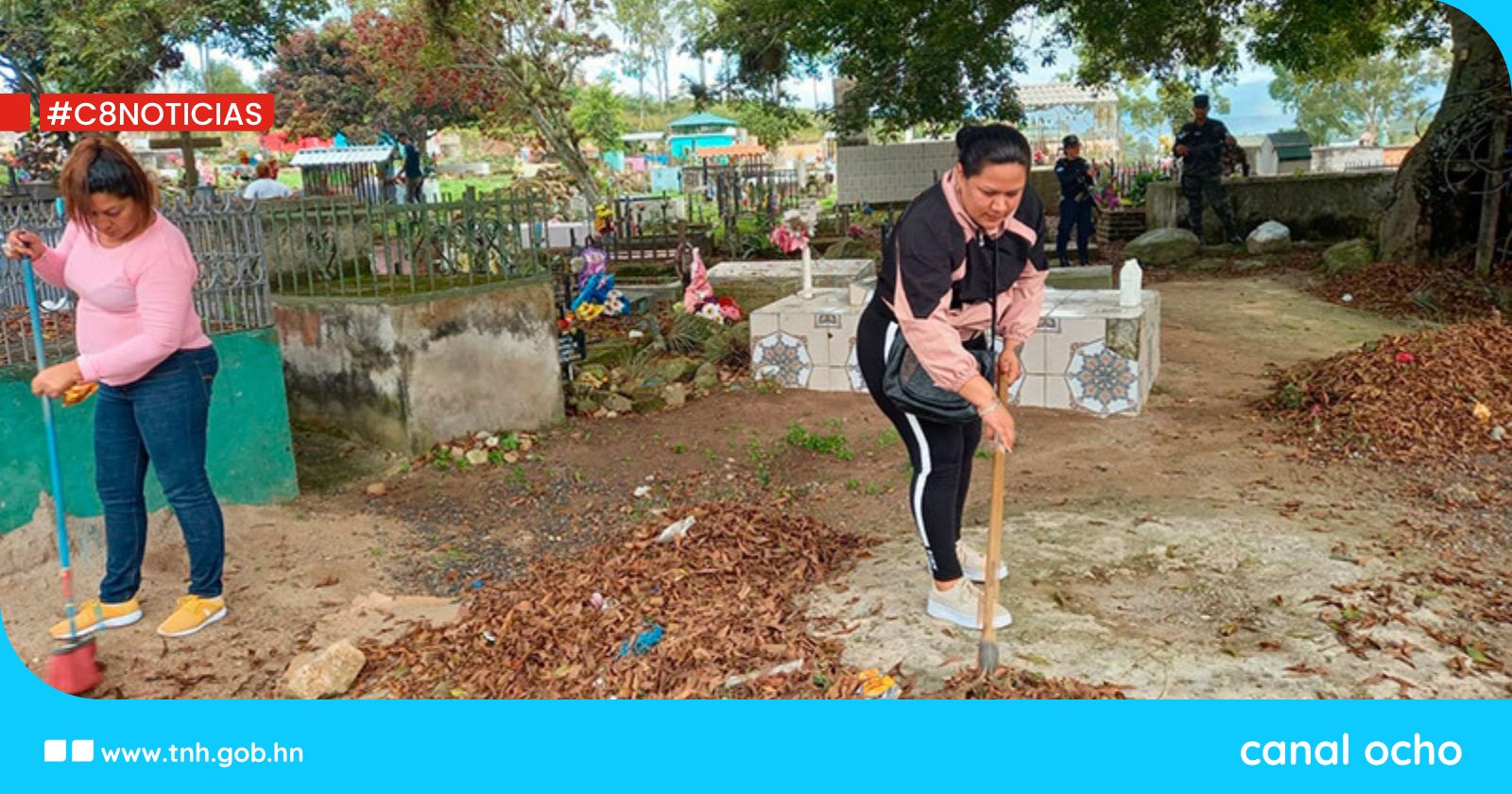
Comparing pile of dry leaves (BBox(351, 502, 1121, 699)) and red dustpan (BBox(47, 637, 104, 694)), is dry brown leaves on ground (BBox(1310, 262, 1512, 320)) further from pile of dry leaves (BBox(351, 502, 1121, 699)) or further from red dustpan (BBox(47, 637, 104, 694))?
red dustpan (BBox(47, 637, 104, 694))

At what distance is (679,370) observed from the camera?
744cm

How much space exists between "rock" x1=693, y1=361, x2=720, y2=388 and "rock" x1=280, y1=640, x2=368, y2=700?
403cm

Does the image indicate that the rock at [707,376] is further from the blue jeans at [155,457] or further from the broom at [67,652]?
the broom at [67,652]

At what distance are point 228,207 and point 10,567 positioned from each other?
1755 millimetres

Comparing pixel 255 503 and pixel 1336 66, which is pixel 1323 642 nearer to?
pixel 255 503

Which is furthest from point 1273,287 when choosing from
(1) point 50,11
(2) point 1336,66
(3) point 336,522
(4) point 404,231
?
(1) point 50,11

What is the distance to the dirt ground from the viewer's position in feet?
10.3

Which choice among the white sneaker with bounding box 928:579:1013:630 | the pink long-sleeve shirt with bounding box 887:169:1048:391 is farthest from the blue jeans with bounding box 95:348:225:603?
the white sneaker with bounding box 928:579:1013:630

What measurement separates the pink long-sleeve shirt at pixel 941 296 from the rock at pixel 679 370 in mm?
4220

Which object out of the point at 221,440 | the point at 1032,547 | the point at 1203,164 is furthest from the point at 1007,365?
the point at 1203,164

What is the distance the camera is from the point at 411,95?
63.6 feet

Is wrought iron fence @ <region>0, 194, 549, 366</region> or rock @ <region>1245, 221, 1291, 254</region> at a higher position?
wrought iron fence @ <region>0, 194, 549, 366</region>

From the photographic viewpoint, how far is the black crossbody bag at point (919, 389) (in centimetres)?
313

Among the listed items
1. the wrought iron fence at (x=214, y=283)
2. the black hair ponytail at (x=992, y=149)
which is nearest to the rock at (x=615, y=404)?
the wrought iron fence at (x=214, y=283)
